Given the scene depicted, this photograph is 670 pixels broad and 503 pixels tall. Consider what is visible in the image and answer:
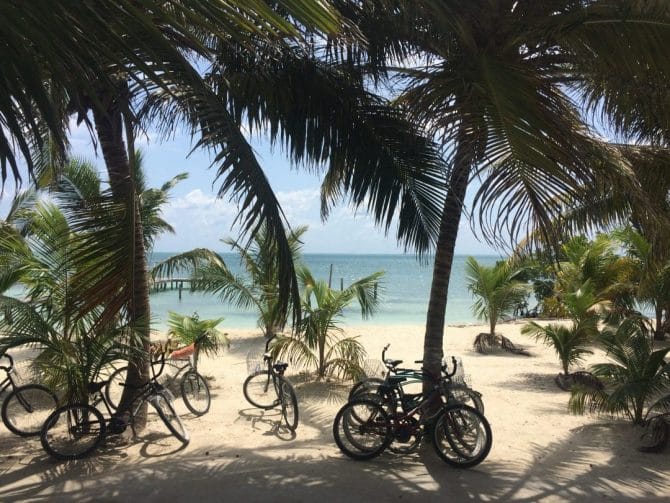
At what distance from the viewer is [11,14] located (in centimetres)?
169

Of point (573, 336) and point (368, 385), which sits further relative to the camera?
point (573, 336)

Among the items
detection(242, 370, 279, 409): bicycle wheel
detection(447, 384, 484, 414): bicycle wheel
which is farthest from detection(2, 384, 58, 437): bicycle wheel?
detection(447, 384, 484, 414): bicycle wheel

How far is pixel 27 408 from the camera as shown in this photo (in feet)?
20.9

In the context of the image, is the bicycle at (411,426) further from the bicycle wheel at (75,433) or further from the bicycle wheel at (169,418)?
the bicycle wheel at (75,433)

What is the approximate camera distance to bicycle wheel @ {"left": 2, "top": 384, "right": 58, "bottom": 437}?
6.12 metres

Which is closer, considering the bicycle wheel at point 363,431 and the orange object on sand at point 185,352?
the bicycle wheel at point 363,431

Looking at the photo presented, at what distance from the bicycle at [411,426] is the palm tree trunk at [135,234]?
2.26 meters

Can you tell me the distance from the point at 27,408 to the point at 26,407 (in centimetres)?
2

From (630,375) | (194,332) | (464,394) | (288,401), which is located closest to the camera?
(464,394)

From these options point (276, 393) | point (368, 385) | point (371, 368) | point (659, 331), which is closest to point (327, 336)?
point (371, 368)

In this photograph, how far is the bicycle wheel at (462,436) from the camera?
190 inches

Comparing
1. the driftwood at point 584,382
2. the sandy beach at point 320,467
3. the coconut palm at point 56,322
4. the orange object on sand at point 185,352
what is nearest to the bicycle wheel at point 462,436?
the sandy beach at point 320,467

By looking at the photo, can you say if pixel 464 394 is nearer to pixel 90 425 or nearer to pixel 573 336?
pixel 90 425

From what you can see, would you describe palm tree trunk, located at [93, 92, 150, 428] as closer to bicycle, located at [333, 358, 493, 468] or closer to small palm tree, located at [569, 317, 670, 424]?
bicycle, located at [333, 358, 493, 468]
